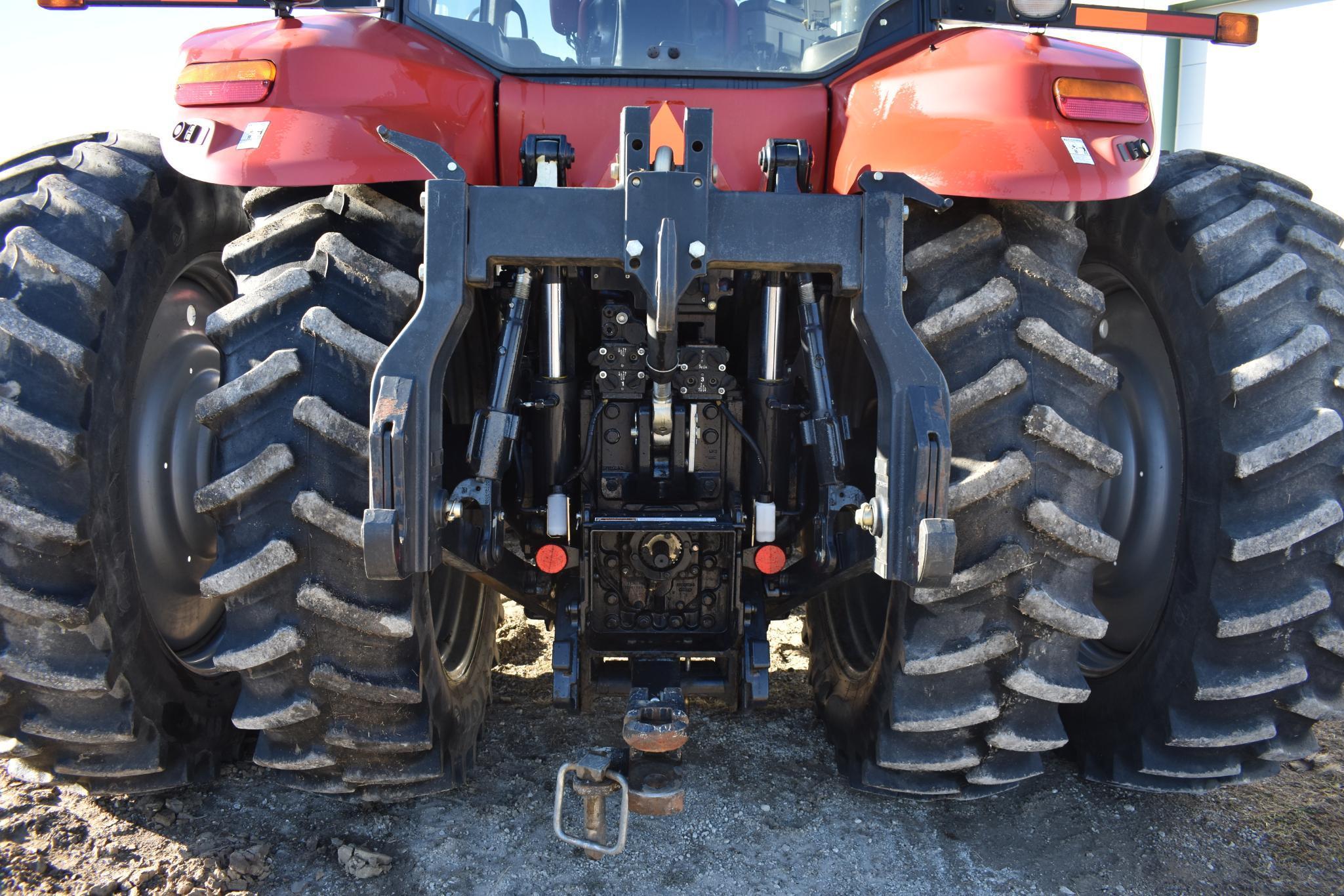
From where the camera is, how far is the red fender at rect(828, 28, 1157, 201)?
6.70 ft

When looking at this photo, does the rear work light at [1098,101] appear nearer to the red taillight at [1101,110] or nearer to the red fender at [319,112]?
the red taillight at [1101,110]

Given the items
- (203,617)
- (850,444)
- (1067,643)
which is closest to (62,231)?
(203,617)

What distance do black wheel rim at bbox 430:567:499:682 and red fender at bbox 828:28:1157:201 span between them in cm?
142

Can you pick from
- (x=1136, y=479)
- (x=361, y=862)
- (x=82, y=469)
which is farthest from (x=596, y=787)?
(x=1136, y=479)

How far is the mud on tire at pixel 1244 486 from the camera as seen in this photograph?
2.24 metres

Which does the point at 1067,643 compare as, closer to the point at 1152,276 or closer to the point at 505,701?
the point at 1152,276

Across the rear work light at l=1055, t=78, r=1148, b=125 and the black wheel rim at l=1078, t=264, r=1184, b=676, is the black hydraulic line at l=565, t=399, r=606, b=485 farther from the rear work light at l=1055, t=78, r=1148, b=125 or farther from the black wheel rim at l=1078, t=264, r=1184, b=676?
the black wheel rim at l=1078, t=264, r=1184, b=676

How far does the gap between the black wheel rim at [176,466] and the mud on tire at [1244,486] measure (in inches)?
92.8

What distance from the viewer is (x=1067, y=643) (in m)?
2.16

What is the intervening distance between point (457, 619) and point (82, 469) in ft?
3.38

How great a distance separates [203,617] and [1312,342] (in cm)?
284

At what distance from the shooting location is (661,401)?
2330 mm

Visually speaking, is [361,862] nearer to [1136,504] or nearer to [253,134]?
[253,134]

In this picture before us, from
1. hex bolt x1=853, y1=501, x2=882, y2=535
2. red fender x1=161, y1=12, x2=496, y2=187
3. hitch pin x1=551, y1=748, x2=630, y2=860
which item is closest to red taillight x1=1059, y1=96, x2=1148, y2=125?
hex bolt x1=853, y1=501, x2=882, y2=535
